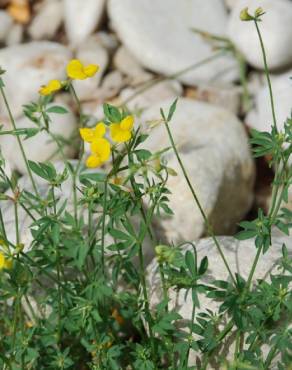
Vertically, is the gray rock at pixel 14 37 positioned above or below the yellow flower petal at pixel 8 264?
above

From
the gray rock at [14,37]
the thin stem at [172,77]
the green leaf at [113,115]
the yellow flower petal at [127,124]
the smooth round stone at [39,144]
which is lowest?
the smooth round stone at [39,144]

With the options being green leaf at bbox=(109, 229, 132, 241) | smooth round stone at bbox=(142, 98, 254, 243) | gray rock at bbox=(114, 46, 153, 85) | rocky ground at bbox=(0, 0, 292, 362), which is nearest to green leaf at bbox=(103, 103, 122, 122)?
green leaf at bbox=(109, 229, 132, 241)

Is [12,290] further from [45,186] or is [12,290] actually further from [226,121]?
[226,121]

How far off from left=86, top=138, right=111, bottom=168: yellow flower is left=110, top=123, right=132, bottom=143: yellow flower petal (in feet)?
0.08

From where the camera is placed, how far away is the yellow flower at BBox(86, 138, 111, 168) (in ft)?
5.26

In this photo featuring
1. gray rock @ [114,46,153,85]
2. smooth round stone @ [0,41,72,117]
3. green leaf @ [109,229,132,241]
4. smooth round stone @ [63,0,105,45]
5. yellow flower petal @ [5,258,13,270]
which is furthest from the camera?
smooth round stone @ [63,0,105,45]

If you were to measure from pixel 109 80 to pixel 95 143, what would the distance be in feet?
6.80

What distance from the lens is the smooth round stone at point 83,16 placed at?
3758 millimetres

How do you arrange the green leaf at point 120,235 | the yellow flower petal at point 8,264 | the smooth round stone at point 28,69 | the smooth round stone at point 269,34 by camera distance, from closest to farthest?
1. the yellow flower petal at point 8,264
2. the green leaf at point 120,235
3. the smooth round stone at point 269,34
4. the smooth round stone at point 28,69

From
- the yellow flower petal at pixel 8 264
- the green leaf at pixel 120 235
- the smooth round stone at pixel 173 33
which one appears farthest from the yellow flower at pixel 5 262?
the smooth round stone at pixel 173 33

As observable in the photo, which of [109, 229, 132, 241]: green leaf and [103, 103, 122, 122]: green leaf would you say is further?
[109, 229, 132, 241]: green leaf

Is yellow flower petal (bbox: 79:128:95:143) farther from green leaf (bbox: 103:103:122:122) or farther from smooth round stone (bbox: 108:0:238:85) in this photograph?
smooth round stone (bbox: 108:0:238:85)

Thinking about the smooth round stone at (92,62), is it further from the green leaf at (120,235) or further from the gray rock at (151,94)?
the green leaf at (120,235)

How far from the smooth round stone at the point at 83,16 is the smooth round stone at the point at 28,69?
181 millimetres
